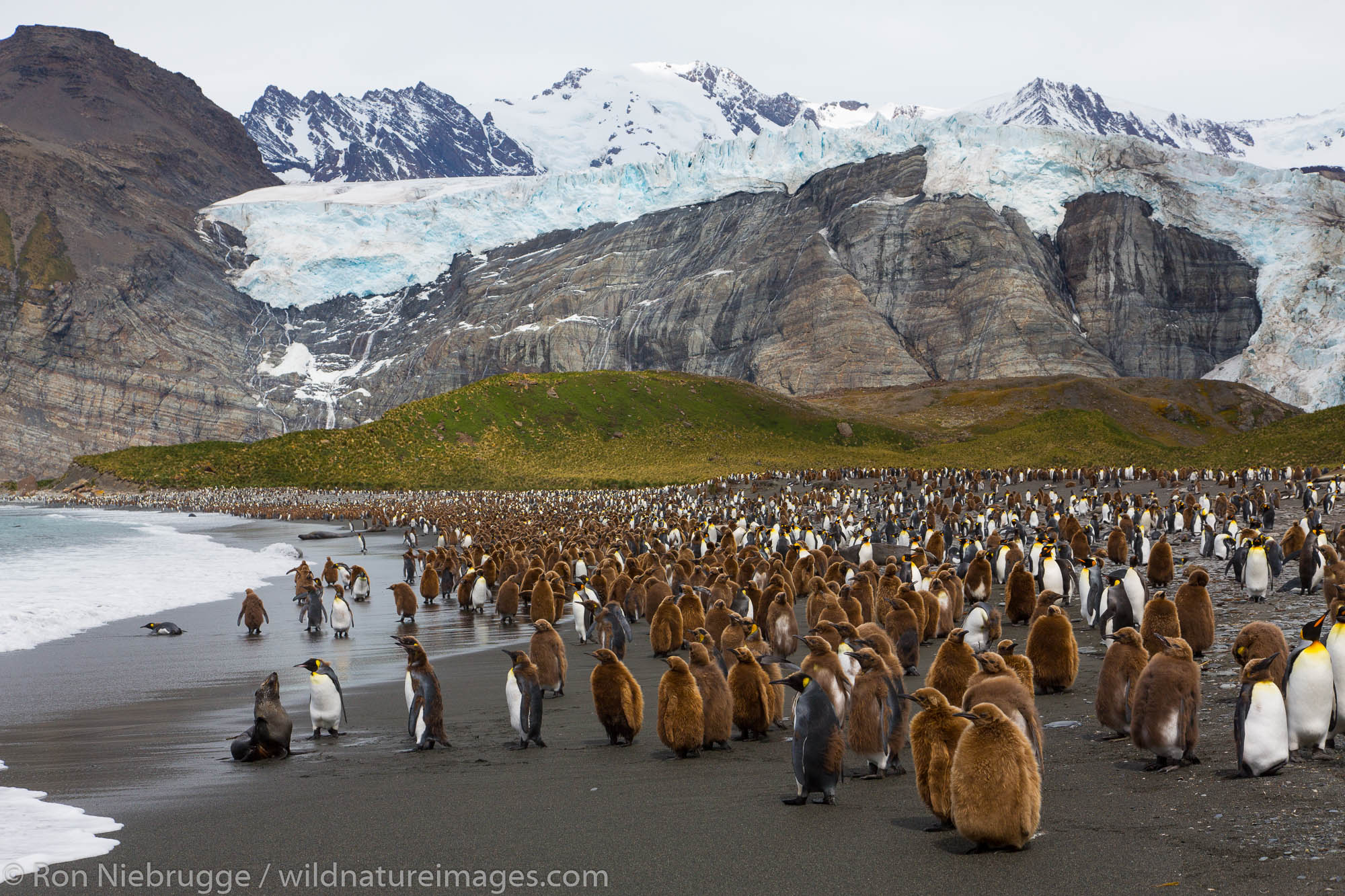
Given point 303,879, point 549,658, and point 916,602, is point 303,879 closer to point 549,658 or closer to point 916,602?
point 549,658

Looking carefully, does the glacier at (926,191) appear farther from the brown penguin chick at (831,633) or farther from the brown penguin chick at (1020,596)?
the brown penguin chick at (831,633)

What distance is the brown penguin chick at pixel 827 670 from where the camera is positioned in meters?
6.78

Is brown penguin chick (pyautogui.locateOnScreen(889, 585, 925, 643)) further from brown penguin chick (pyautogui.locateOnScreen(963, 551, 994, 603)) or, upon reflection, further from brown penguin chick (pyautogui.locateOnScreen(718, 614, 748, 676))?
brown penguin chick (pyautogui.locateOnScreen(963, 551, 994, 603))

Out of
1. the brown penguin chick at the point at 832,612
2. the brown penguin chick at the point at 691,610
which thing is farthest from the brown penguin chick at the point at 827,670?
the brown penguin chick at the point at 691,610

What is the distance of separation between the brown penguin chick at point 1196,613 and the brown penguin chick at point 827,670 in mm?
4429

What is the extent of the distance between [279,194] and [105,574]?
540 feet

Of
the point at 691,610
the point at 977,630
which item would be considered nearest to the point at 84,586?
the point at 691,610

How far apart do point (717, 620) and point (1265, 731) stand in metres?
6.09

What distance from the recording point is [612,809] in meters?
6.11

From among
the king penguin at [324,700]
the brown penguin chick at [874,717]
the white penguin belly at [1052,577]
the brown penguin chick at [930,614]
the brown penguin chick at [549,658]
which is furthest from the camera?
the white penguin belly at [1052,577]

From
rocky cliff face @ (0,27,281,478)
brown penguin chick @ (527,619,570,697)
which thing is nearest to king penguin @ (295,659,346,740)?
brown penguin chick @ (527,619,570,697)

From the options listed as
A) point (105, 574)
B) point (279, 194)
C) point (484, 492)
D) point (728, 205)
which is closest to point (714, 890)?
point (105, 574)

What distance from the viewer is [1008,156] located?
115m

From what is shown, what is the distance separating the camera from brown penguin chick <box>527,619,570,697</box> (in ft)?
32.1
